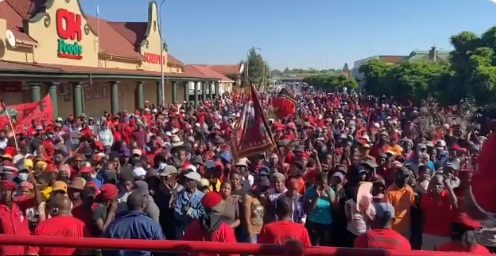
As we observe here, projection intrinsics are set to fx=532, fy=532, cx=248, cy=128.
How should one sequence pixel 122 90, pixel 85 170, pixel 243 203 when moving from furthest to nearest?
pixel 122 90
pixel 85 170
pixel 243 203

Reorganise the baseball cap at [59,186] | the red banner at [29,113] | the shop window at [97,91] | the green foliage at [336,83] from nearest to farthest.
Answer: the baseball cap at [59,186] → the red banner at [29,113] → the shop window at [97,91] → the green foliage at [336,83]

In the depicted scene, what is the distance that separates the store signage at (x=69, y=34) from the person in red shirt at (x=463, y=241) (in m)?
21.8

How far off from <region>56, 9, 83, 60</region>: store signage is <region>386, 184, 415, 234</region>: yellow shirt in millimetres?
20184

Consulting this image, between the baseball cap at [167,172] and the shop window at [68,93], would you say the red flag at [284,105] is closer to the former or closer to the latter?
the shop window at [68,93]

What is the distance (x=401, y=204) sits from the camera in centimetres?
588

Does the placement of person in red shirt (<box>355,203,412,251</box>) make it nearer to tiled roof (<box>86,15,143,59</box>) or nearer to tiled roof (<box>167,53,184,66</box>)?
tiled roof (<box>86,15,143,59</box>)

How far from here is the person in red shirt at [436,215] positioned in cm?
555

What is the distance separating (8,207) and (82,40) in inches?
852

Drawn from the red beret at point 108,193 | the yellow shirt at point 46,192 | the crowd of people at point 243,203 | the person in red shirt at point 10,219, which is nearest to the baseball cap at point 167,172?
the crowd of people at point 243,203

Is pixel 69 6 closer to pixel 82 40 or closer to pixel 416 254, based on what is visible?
pixel 82 40

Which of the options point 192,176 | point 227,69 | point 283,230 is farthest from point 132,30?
point 227,69

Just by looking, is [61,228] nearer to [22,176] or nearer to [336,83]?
[22,176]

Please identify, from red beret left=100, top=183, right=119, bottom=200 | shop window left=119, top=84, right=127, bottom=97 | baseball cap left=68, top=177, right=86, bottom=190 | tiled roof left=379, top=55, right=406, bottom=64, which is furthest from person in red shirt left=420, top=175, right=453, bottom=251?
tiled roof left=379, top=55, right=406, bottom=64

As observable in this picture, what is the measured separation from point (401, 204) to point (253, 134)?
3.32m
